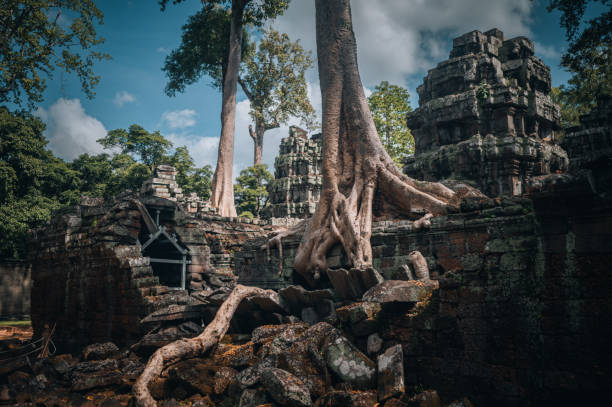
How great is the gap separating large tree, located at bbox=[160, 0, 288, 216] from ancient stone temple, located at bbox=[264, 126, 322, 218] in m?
6.91

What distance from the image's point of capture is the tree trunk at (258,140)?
119ft

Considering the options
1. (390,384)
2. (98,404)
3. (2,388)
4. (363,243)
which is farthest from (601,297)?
(2,388)

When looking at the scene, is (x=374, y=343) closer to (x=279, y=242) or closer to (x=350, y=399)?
(x=350, y=399)

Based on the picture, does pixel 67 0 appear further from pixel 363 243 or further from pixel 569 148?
pixel 569 148

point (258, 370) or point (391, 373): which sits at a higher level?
point (391, 373)

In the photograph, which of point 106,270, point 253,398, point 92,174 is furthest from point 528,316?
point 92,174

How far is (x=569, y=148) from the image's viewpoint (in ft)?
42.5

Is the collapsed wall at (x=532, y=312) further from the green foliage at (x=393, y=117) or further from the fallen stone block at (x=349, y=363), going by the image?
the green foliage at (x=393, y=117)

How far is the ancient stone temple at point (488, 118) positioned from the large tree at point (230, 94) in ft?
34.6

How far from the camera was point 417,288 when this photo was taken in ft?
15.1

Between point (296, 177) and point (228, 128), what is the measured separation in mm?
7291

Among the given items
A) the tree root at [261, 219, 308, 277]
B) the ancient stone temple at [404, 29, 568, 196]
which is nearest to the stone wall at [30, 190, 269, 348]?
the tree root at [261, 219, 308, 277]

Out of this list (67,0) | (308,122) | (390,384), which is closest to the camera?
(390,384)

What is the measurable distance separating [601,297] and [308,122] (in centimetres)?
3235
